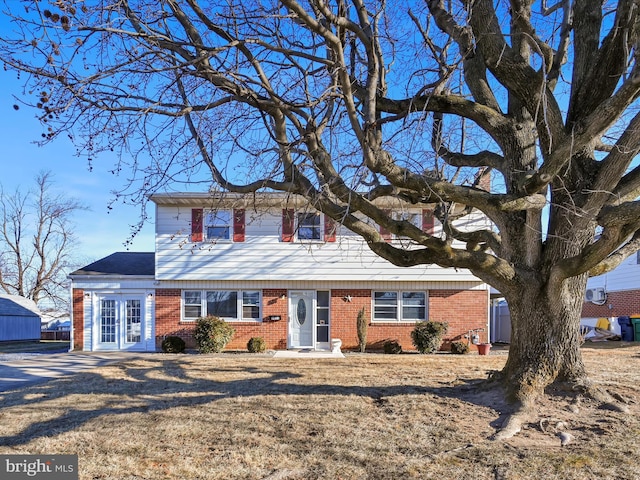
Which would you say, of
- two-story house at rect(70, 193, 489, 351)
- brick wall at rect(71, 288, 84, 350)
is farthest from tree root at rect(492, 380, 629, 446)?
brick wall at rect(71, 288, 84, 350)

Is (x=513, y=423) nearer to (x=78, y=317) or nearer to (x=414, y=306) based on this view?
(x=414, y=306)

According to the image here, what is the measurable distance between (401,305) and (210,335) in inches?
257

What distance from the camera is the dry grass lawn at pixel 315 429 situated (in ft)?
15.1

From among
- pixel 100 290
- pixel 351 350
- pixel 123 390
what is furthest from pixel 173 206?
pixel 123 390

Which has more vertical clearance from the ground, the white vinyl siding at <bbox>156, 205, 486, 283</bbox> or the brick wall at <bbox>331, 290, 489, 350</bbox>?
the white vinyl siding at <bbox>156, 205, 486, 283</bbox>

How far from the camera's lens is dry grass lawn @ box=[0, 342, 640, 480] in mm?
4605

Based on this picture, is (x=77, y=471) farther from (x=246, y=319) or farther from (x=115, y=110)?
(x=246, y=319)

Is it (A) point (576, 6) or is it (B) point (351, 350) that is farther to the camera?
(B) point (351, 350)

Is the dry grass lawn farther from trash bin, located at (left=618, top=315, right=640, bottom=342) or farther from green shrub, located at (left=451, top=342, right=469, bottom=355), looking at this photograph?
trash bin, located at (left=618, top=315, right=640, bottom=342)

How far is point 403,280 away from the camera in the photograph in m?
16.6

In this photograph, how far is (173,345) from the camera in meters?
15.6

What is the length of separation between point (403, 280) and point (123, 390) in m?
10.3

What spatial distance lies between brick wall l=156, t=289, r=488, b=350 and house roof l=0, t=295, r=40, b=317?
51.7 ft

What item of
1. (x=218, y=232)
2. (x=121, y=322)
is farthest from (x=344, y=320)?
(x=121, y=322)
